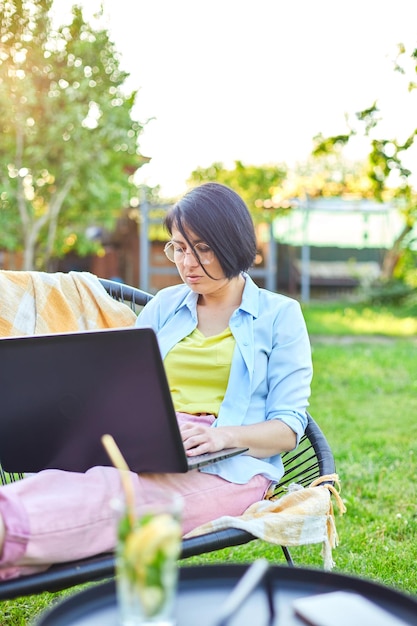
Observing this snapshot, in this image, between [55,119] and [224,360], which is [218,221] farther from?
[55,119]

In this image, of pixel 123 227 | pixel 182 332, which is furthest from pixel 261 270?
pixel 182 332

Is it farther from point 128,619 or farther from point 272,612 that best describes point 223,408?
point 128,619

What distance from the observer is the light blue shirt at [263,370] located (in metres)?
2.01

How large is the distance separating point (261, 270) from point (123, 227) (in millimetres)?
3398

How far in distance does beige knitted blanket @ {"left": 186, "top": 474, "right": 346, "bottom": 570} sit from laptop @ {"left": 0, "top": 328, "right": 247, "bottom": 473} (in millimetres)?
166

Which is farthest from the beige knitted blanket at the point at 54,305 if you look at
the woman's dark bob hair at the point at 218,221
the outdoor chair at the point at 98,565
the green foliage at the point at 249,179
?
the green foliage at the point at 249,179

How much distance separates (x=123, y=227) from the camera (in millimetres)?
14992

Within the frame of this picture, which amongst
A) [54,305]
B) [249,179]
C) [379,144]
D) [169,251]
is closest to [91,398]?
[169,251]

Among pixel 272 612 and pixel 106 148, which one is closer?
pixel 272 612

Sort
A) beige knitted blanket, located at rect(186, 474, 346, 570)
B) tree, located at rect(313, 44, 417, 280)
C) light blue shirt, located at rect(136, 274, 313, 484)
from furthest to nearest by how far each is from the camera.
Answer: tree, located at rect(313, 44, 417, 280) < light blue shirt, located at rect(136, 274, 313, 484) < beige knitted blanket, located at rect(186, 474, 346, 570)

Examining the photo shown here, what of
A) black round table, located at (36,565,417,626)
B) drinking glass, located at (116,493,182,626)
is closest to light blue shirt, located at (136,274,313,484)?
black round table, located at (36,565,417,626)

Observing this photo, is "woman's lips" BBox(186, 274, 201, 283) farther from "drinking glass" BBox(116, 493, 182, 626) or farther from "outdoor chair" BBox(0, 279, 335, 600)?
"drinking glass" BBox(116, 493, 182, 626)

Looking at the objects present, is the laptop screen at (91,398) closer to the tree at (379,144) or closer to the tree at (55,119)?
the tree at (379,144)

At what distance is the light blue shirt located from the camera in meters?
2.01
